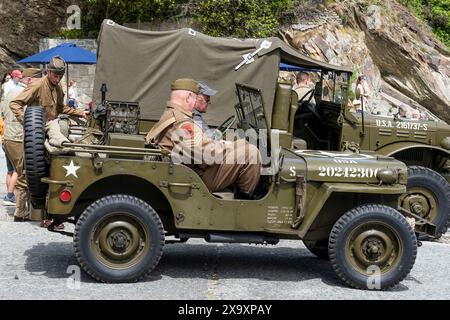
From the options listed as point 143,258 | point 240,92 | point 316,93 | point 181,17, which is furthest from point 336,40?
point 143,258

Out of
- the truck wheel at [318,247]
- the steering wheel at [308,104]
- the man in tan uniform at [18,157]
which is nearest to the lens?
the truck wheel at [318,247]

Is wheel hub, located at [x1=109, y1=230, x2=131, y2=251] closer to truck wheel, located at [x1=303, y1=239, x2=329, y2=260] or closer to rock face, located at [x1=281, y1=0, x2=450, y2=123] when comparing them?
truck wheel, located at [x1=303, y1=239, x2=329, y2=260]

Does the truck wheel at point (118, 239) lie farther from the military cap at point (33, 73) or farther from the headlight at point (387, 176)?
the military cap at point (33, 73)

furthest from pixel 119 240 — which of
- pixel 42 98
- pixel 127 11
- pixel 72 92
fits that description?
pixel 127 11

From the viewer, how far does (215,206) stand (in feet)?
19.5

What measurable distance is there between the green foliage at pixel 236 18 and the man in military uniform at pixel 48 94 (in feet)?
40.6

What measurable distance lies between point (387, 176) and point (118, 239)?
7.38 ft

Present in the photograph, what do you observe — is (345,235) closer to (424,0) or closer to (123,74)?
(123,74)

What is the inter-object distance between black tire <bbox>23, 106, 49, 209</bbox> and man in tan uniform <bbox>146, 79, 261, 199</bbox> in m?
0.91

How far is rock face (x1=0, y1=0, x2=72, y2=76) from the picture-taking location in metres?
24.8

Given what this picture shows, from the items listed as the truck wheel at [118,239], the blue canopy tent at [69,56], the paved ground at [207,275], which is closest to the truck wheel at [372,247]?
the paved ground at [207,275]

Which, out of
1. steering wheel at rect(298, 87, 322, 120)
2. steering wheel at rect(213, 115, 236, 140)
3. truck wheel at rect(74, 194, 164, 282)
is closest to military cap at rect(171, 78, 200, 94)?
steering wheel at rect(213, 115, 236, 140)

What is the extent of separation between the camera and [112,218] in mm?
5836

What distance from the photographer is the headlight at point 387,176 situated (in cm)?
604
